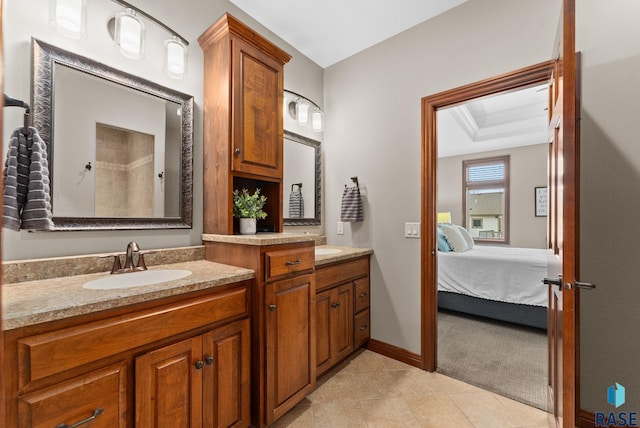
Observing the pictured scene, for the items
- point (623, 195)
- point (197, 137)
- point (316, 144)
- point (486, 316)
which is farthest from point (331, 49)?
point (486, 316)

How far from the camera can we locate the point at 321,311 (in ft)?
6.58

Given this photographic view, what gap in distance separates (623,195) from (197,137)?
247cm

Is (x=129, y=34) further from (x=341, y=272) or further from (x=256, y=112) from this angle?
(x=341, y=272)

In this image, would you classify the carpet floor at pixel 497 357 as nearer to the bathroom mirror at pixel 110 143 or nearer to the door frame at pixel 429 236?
the door frame at pixel 429 236

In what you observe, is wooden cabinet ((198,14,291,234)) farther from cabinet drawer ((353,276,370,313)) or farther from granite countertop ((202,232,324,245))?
cabinet drawer ((353,276,370,313))

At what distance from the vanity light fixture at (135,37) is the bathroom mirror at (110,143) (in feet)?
0.43

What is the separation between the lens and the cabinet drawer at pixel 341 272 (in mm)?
2025

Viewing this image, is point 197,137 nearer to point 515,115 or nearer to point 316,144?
point 316,144

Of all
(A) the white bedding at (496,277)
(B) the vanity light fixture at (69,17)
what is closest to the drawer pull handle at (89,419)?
(B) the vanity light fixture at (69,17)

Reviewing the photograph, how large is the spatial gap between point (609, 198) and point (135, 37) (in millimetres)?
2685

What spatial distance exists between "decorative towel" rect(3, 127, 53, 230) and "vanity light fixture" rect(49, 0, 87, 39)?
568mm

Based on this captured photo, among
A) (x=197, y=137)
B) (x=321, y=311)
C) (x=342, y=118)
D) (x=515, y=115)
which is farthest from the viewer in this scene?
(x=515, y=115)

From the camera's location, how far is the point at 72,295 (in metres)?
1.02

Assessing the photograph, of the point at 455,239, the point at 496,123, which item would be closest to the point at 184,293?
the point at 455,239
